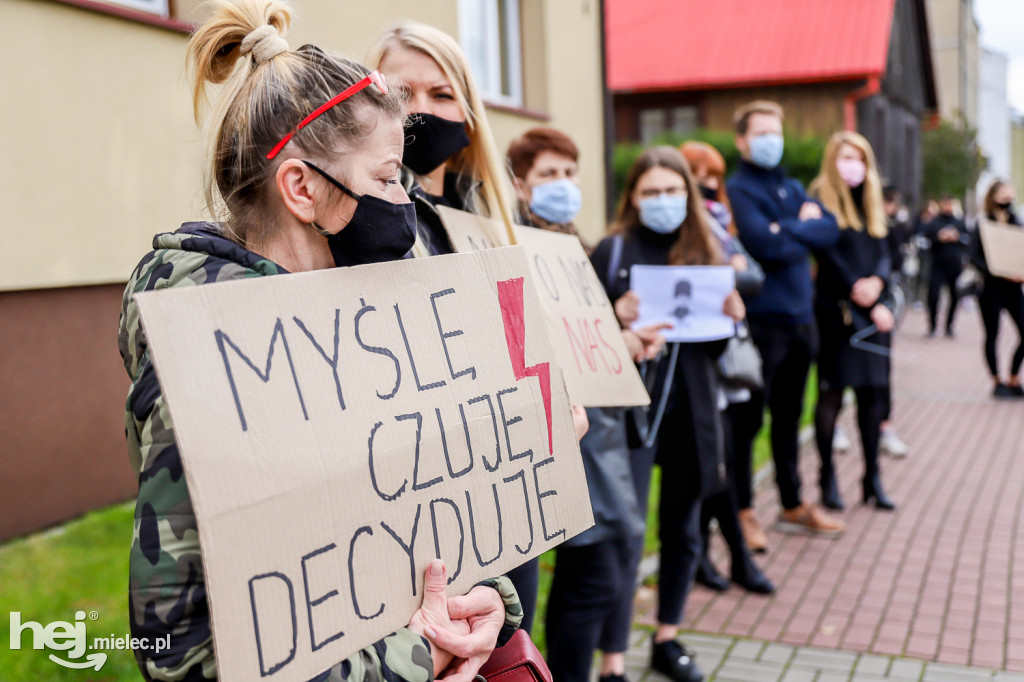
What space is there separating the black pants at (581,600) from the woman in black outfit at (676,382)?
2.42 feet

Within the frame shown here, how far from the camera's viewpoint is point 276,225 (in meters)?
1.48

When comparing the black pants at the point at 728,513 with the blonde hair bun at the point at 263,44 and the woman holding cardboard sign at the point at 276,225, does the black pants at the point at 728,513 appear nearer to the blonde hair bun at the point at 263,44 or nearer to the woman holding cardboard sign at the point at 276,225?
the woman holding cardboard sign at the point at 276,225

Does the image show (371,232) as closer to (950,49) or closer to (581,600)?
(581,600)

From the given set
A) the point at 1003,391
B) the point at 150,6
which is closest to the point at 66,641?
the point at 150,6

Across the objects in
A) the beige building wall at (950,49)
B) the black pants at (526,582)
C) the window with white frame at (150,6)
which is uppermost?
the beige building wall at (950,49)

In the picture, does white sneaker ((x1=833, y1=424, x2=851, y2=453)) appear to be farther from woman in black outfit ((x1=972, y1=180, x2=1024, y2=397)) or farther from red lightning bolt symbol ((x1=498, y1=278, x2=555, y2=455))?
red lightning bolt symbol ((x1=498, y1=278, x2=555, y2=455))

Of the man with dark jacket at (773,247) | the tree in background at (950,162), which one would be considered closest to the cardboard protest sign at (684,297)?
the man with dark jacket at (773,247)

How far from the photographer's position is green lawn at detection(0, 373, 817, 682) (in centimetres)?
306

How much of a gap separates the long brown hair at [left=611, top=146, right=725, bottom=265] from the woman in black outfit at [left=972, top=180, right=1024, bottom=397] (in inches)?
262

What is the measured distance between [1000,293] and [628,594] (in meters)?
7.37

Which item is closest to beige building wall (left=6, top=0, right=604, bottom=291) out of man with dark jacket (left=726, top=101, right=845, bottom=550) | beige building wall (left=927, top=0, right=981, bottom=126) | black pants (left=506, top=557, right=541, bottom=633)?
man with dark jacket (left=726, top=101, right=845, bottom=550)

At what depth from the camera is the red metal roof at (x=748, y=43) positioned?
18.8 meters

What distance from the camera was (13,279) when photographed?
4184 millimetres

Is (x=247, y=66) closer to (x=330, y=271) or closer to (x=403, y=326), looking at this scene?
(x=330, y=271)
